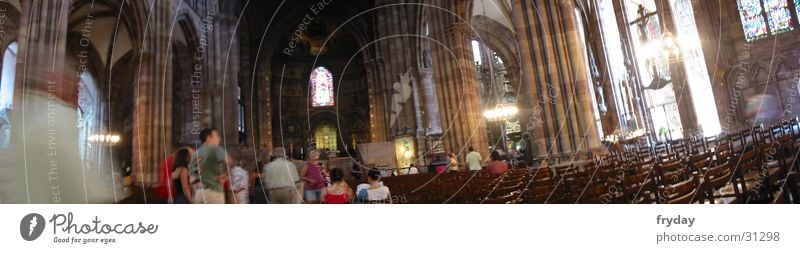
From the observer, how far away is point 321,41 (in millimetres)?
33156

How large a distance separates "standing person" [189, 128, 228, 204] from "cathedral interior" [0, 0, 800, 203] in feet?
6.46

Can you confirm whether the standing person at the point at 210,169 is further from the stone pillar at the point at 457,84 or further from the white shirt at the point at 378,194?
the stone pillar at the point at 457,84

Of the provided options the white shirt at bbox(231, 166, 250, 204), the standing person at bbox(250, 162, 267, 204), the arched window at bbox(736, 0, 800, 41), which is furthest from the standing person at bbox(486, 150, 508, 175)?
the arched window at bbox(736, 0, 800, 41)

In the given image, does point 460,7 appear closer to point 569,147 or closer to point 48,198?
Answer: point 569,147

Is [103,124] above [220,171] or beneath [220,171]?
above

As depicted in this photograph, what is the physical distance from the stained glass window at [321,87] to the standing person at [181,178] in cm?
3173

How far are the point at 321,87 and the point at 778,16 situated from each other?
99.9 ft

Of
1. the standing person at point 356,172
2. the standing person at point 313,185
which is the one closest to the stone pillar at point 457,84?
the standing person at point 356,172

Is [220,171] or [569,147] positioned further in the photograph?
[569,147]

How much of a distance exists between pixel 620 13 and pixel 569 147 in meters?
10.7

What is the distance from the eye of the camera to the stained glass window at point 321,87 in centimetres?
3500
